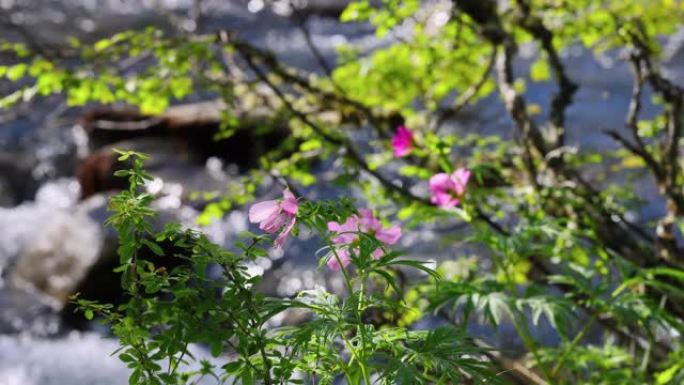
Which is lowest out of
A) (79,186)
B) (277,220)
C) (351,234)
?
(79,186)

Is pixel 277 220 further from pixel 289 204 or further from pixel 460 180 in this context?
pixel 460 180

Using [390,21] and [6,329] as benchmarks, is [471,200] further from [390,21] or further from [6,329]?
[6,329]

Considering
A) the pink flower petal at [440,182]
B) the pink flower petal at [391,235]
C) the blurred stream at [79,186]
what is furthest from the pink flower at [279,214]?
the blurred stream at [79,186]

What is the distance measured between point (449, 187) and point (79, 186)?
18.5 ft

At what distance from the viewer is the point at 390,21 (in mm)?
2555

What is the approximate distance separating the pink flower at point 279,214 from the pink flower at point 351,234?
0.24 feet

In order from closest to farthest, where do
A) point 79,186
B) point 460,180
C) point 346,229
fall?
1. point 346,229
2. point 460,180
3. point 79,186

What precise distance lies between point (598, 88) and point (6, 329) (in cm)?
593

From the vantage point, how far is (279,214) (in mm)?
1134

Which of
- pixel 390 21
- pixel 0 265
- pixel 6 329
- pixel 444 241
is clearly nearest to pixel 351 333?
pixel 444 241

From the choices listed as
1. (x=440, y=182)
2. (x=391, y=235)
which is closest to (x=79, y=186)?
(x=440, y=182)

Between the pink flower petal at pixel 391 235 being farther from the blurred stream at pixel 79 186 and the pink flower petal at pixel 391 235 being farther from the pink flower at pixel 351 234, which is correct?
the blurred stream at pixel 79 186

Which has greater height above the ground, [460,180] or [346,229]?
[346,229]

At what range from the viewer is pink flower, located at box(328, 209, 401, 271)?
1204 mm
